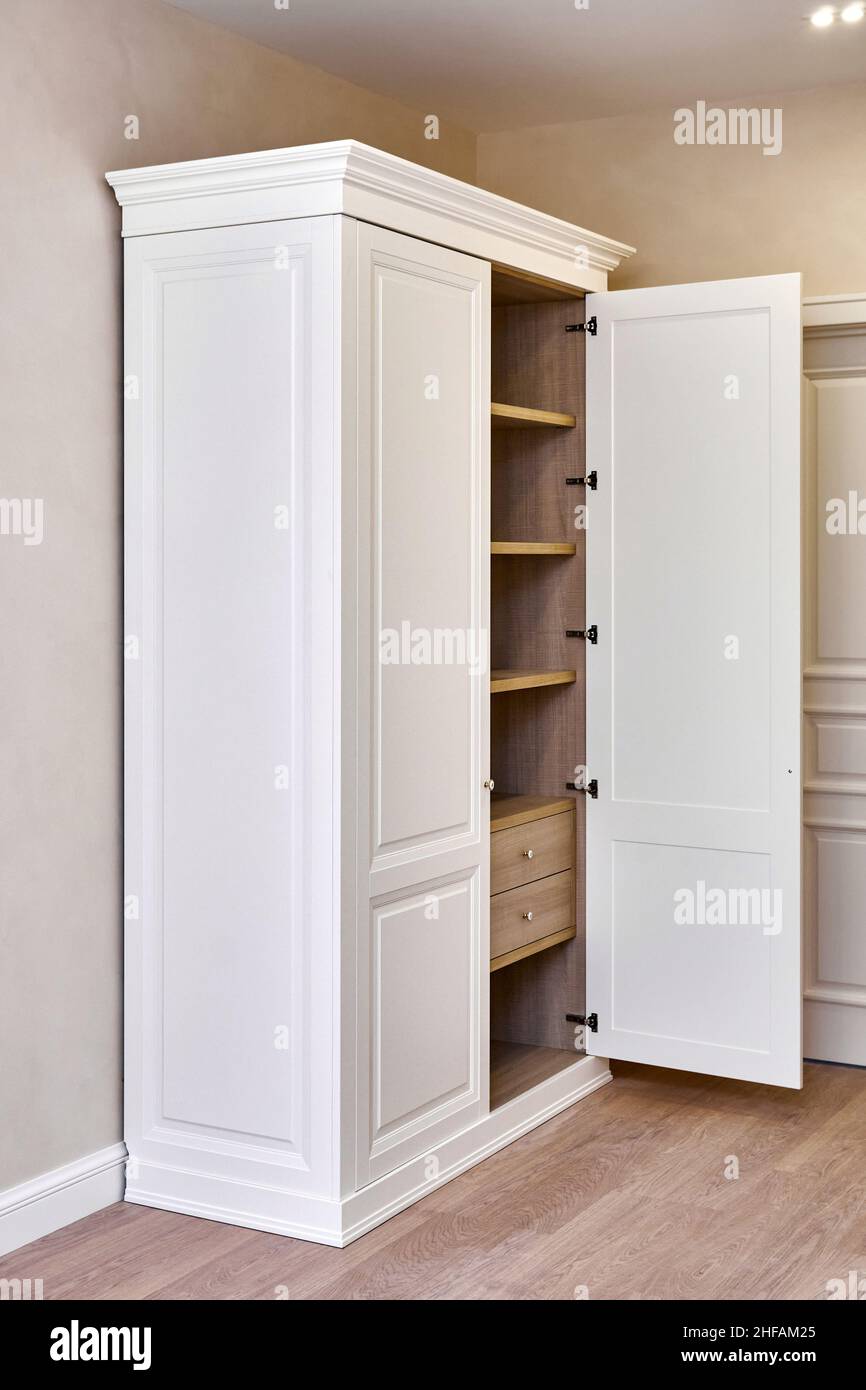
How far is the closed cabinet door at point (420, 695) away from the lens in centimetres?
304

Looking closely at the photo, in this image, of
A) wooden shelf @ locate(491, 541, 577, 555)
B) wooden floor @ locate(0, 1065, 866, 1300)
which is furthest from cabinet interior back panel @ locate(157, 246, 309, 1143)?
wooden shelf @ locate(491, 541, 577, 555)

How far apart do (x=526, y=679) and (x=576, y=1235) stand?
141 cm

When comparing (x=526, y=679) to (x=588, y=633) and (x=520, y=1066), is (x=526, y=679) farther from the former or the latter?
(x=520, y=1066)

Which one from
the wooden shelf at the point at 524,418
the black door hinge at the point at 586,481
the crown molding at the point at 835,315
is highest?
the crown molding at the point at 835,315

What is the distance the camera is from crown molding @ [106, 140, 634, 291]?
2.90 meters

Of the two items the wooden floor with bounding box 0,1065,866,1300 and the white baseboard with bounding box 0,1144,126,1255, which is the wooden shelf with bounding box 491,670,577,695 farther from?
the white baseboard with bounding box 0,1144,126,1255

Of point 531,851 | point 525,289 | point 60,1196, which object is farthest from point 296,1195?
point 525,289

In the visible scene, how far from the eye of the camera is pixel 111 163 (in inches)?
124

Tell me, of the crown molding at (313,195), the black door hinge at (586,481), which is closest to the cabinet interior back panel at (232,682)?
the crown molding at (313,195)

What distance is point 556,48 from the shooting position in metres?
3.79

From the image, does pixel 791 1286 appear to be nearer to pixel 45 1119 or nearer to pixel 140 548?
pixel 45 1119

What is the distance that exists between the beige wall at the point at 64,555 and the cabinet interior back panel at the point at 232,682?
0.47 feet

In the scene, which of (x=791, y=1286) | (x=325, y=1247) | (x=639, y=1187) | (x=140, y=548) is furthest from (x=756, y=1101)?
(x=140, y=548)

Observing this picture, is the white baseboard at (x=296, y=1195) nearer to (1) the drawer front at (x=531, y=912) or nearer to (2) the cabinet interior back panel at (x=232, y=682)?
(2) the cabinet interior back panel at (x=232, y=682)
